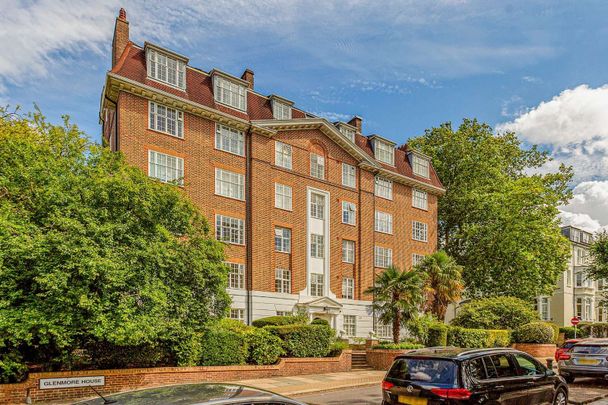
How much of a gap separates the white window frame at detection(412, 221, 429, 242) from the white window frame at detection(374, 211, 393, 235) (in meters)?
2.62

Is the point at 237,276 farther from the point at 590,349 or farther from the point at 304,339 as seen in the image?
the point at 590,349

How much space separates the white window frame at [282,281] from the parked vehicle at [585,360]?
14.8 meters

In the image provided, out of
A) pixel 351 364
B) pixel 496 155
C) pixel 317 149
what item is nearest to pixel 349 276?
pixel 317 149

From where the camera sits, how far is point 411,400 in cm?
809

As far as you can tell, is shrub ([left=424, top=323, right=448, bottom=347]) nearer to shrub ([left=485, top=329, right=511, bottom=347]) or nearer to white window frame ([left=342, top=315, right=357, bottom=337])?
shrub ([left=485, top=329, right=511, bottom=347])

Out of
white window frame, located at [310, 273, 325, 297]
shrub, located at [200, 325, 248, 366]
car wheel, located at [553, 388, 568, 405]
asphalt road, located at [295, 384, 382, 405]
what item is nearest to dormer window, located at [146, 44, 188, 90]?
white window frame, located at [310, 273, 325, 297]

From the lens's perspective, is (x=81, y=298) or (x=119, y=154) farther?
(x=119, y=154)

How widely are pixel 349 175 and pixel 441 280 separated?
8.80 m

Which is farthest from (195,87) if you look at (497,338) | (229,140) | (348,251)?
(497,338)

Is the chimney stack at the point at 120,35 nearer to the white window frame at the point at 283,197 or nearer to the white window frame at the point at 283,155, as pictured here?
the white window frame at the point at 283,155

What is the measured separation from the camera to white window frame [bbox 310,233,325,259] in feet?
98.2

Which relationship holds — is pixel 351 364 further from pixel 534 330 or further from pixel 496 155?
pixel 496 155

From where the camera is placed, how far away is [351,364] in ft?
71.3

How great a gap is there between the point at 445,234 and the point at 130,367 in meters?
34.0
